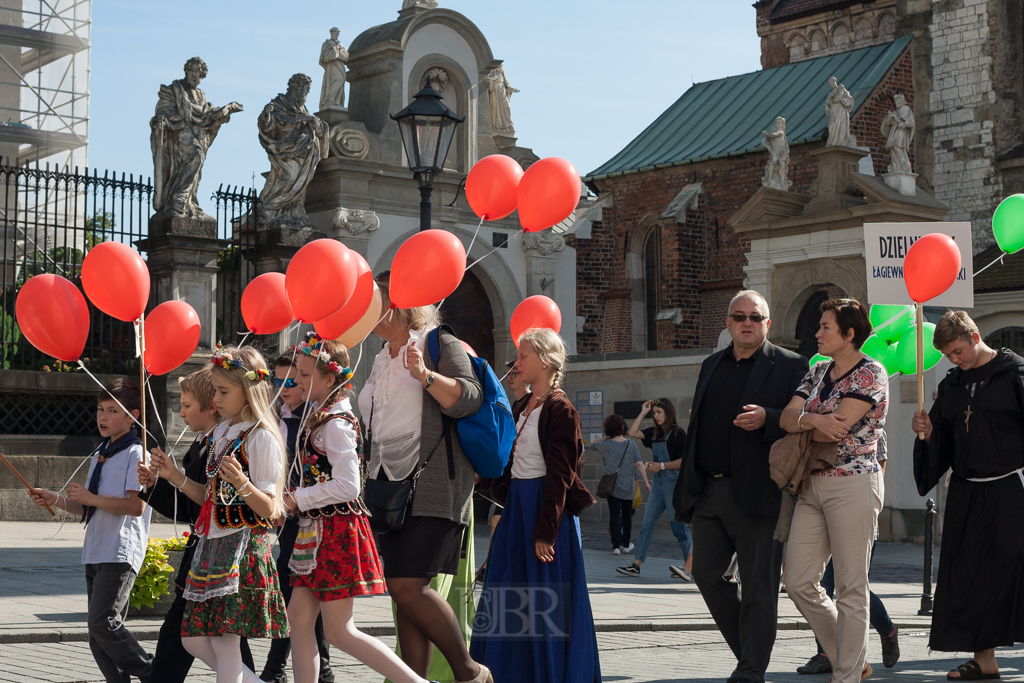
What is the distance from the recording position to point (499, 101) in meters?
20.9

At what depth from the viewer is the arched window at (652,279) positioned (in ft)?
111

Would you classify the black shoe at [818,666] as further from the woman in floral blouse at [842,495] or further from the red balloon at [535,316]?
the red balloon at [535,316]

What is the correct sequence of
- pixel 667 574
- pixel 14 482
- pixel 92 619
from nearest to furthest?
pixel 92 619
pixel 667 574
pixel 14 482

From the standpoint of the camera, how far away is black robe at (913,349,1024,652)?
7367 millimetres

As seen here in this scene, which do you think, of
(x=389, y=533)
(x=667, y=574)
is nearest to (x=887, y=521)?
(x=667, y=574)

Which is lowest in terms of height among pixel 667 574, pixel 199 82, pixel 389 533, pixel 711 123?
pixel 667 574

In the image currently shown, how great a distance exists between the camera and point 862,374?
22.0ft

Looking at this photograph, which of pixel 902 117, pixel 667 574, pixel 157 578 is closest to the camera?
pixel 157 578

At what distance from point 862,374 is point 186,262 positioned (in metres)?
11.6

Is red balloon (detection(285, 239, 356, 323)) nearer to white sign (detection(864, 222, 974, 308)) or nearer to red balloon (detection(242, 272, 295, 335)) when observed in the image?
red balloon (detection(242, 272, 295, 335))

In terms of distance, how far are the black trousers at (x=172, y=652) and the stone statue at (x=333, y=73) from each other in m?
14.7

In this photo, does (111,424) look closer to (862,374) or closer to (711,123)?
(862,374)

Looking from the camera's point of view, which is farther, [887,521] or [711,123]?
[711,123]

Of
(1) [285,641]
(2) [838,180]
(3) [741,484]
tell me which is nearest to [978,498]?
(3) [741,484]
